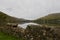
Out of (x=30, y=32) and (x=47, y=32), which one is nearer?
(x=47, y=32)

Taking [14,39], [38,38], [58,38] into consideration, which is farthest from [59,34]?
[14,39]

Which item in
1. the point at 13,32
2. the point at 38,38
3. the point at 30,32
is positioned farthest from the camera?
the point at 13,32

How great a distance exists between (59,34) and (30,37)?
541cm

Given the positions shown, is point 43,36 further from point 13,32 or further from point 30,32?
point 13,32

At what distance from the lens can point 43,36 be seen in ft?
129

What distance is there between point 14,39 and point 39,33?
4.84 m

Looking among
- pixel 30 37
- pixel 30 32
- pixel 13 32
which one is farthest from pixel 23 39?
pixel 13 32

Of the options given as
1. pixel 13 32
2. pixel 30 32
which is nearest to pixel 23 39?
pixel 30 32

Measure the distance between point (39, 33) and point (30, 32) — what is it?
314 centimetres

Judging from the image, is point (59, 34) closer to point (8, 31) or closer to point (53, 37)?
point (53, 37)

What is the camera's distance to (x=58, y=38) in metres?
39.9

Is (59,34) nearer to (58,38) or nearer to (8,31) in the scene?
(58,38)

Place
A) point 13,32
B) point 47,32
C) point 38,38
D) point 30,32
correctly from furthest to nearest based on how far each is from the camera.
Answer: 1. point 13,32
2. point 30,32
3. point 47,32
4. point 38,38

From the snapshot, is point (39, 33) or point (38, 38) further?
point (39, 33)
